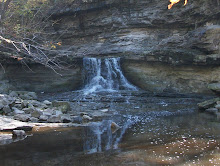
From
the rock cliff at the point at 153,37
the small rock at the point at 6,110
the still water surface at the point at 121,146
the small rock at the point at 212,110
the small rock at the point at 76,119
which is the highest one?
the rock cliff at the point at 153,37

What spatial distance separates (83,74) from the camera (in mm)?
19391

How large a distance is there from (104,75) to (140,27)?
18.3 ft

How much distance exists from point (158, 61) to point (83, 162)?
44.6 feet

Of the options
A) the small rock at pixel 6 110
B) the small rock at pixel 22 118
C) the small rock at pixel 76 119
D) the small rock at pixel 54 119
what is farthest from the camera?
the small rock at pixel 6 110

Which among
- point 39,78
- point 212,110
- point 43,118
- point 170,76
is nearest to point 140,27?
point 170,76

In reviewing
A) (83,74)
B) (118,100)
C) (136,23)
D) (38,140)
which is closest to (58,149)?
(38,140)

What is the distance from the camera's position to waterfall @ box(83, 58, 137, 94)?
17.9 m

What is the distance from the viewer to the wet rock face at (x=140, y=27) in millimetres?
16766

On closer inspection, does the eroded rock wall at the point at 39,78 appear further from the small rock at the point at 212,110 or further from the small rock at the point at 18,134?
the small rock at the point at 18,134

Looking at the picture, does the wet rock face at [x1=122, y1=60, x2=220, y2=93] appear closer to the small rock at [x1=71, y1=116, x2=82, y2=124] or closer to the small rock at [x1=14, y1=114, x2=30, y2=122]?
the small rock at [x1=71, y1=116, x2=82, y2=124]

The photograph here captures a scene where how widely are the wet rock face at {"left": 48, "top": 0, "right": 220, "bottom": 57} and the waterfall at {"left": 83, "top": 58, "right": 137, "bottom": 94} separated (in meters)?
1.29

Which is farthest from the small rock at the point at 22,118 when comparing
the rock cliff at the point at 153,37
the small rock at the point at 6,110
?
the rock cliff at the point at 153,37

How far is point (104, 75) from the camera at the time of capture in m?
18.7

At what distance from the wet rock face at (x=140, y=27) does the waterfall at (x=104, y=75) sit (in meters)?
1.29
